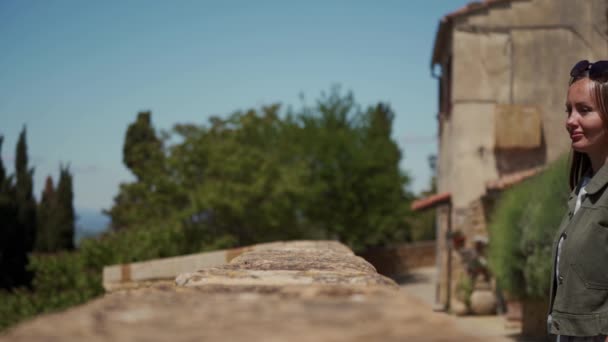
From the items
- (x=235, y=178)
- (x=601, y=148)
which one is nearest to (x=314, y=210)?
(x=235, y=178)

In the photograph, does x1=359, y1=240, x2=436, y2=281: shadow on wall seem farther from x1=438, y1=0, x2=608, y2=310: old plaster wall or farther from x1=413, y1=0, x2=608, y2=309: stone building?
x1=438, y1=0, x2=608, y2=310: old plaster wall

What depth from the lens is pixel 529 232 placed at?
8.26m

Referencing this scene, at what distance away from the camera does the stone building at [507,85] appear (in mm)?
13258

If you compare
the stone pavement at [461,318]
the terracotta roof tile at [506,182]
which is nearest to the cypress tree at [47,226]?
the stone pavement at [461,318]

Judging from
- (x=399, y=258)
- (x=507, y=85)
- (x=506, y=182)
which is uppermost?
(x=507, y=85)

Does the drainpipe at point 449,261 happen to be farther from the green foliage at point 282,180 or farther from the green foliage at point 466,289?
the green foliage at point 282,180

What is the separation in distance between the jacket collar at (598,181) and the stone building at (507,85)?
10.8 m

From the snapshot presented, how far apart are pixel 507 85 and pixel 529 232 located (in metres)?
6.06

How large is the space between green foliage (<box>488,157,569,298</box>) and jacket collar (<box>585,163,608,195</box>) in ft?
16.6

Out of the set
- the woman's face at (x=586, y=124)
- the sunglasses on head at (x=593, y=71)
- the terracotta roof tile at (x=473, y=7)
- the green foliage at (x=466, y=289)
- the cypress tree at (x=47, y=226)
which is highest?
the terracotta roof tile at (x=473, y=7)

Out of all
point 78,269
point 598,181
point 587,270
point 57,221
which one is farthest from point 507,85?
point 57,221

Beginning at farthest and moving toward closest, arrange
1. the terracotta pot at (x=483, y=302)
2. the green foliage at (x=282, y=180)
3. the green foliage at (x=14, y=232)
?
1. the green foliage at (x=14, y=232)
2. the green foliage at (x=282, y=180)
3. the terracotta pot at (x=483, y=302)

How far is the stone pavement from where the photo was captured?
1210 mm

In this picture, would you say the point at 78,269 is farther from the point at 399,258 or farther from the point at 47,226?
the point at 47,226
